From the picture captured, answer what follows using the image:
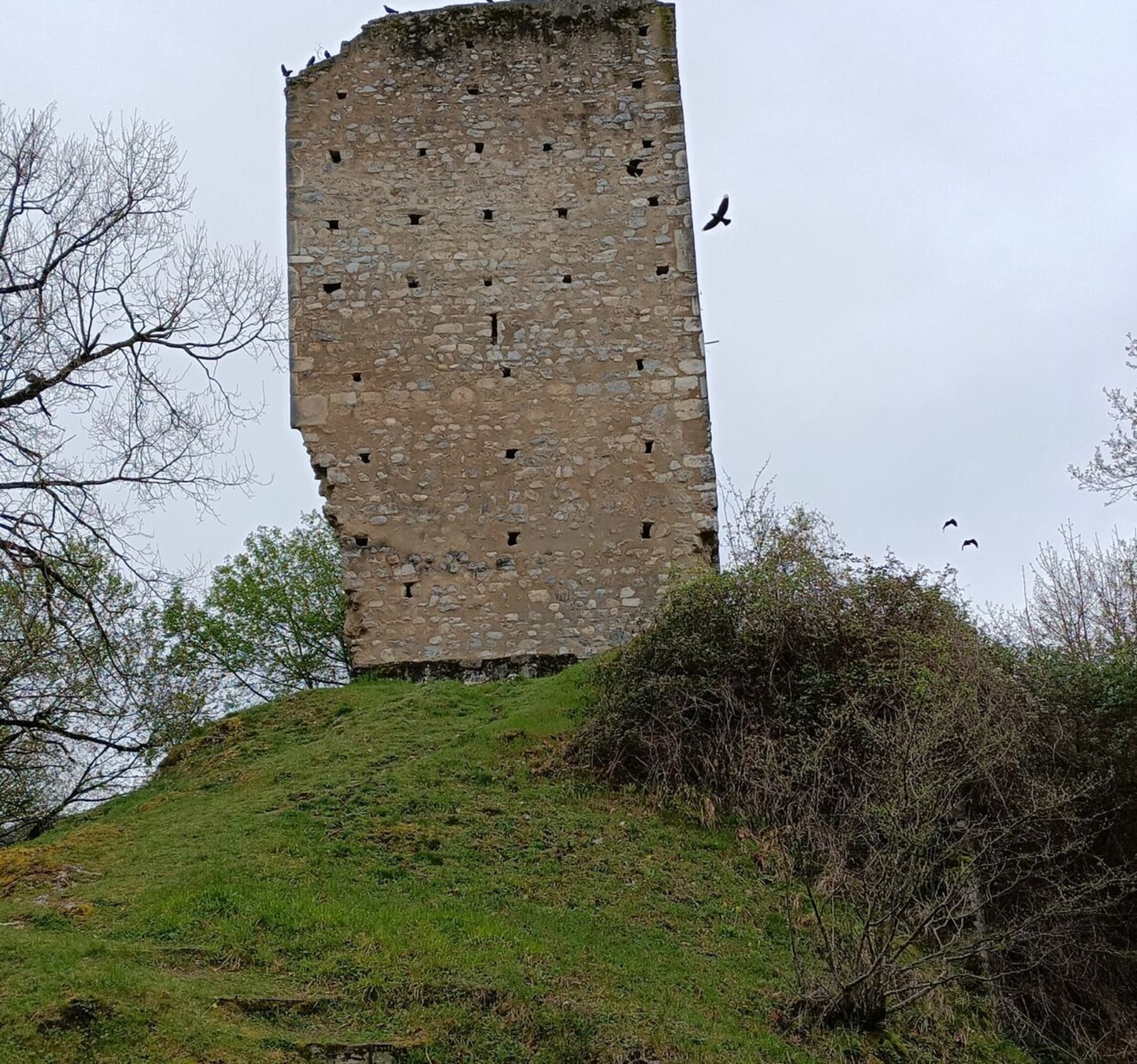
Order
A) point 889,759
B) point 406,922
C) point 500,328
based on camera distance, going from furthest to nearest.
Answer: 1. point 500,328
2. point 889,759
3. point 406,922

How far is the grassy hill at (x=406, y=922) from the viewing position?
612cm

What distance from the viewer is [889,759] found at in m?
8.49

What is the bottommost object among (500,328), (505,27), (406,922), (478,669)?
(406,922)

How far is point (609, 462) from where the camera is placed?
516 inches

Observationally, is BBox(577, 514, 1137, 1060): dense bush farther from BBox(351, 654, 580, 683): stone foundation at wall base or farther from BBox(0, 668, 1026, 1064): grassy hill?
BBox(351, 654, 580, 683): stone foundation at wall base

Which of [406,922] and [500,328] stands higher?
[500,328]

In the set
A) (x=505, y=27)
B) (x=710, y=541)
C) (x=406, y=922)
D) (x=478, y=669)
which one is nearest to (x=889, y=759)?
(x=406, y=922)

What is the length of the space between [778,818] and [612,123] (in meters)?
8.51

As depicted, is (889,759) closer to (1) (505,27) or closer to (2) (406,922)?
(2) (406,922)

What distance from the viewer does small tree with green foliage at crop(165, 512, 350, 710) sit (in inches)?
712

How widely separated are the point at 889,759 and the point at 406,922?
137 inches

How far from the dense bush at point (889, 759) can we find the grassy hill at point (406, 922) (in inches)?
18.3

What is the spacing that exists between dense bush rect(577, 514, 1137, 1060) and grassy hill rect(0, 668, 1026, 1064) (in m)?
0.47

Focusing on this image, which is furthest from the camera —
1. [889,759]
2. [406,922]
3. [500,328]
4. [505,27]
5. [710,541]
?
[505,27]
